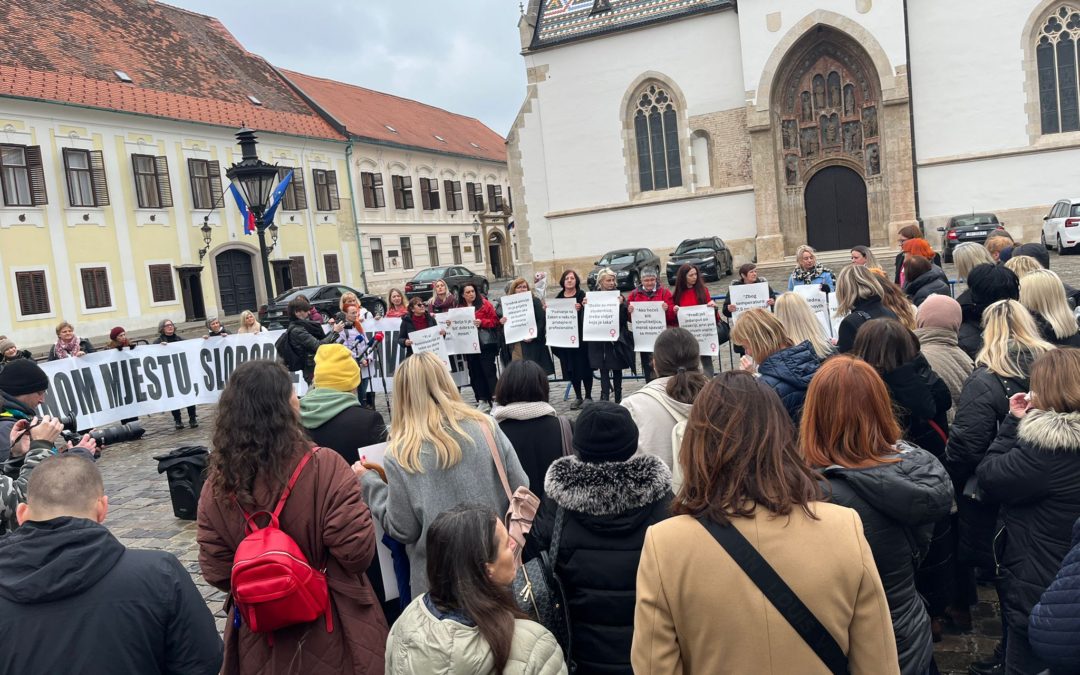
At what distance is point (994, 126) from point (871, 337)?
88.1 feet

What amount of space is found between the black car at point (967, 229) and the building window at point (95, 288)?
2818 centimetres

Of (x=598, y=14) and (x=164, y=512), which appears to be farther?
(x=598, y=14)

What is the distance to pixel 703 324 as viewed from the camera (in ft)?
30.1

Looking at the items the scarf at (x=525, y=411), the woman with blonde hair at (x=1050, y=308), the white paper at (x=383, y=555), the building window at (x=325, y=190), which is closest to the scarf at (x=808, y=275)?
the woman with blonde hair at (x=1050, y=308)

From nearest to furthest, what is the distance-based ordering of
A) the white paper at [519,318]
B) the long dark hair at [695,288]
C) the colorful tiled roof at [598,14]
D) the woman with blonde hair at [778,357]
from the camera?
the woman with blonde hair at [778,357], the long dark hair at [695,288], the white paper at [519,318], the colorful tiled roof at [598,14]

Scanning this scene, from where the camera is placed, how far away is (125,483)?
9195 mm

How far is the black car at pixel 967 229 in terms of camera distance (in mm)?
23873

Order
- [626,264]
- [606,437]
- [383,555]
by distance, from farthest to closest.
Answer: [626,264] → [383,555] → [606,437]

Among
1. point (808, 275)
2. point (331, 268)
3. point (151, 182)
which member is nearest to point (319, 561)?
point (808, 275)

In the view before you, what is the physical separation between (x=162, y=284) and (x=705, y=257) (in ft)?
67.0

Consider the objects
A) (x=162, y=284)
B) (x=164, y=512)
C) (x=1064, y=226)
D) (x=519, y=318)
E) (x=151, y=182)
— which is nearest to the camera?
(x=164, y=512)

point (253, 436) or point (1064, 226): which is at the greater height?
point (1064, 226)

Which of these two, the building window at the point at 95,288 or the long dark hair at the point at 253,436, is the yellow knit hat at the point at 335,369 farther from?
the building window at the point at 95,288

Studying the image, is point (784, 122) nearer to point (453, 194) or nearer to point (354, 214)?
point (354, 214)
